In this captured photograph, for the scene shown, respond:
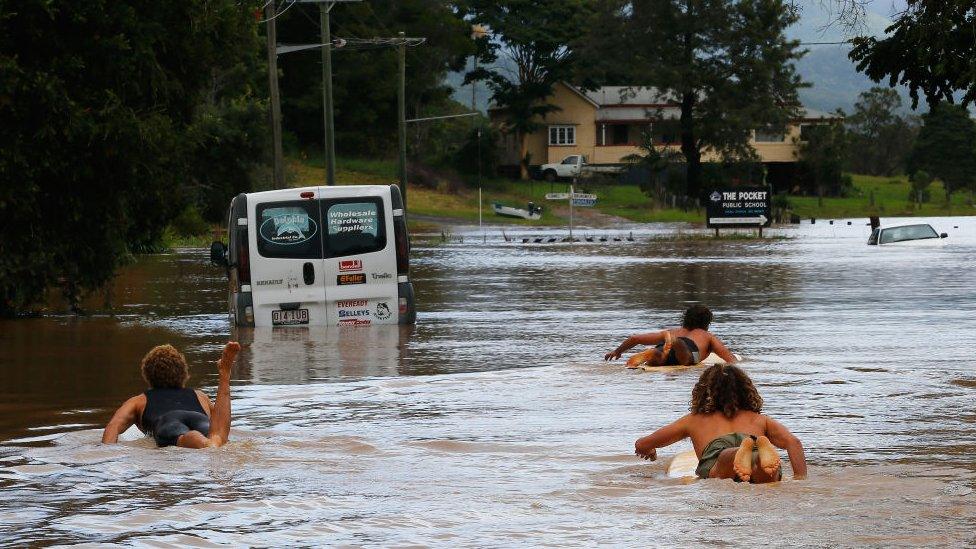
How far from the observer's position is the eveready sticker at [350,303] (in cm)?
2103

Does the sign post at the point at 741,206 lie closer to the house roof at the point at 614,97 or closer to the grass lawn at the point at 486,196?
the grass lawn at the point at 486,196

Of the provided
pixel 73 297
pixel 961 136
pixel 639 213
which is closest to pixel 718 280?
pixel 73 297

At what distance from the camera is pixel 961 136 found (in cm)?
11800

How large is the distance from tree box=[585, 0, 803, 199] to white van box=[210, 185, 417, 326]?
6910 centimetres

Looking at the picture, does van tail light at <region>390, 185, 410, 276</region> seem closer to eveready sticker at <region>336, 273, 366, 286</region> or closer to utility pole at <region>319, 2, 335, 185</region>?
eveready sticker at <region>336, 273, 366, 286</region>

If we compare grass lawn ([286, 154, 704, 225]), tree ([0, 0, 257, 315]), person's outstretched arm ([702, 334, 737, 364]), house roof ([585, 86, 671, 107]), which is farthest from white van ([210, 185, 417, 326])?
house roof ([585, 86, 671, 107])

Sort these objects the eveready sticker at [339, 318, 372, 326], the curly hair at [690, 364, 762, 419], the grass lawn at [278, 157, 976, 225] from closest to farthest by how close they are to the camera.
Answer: the curly hair at [690, 364, 762, 419] → the eveready sticker at [339, 318, 372, 326] → the grass lawn at [278, 157, 976, 225]

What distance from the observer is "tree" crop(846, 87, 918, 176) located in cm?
15250

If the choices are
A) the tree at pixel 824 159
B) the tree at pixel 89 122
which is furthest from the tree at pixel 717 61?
the tree at pixel 89 122

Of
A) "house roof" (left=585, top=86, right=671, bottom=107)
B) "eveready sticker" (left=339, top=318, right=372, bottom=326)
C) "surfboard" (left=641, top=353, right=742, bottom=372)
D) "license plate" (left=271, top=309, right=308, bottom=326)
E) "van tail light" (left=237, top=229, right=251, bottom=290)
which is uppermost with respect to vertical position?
"house roof" (left=585, top=86, right=671, bottom=107)

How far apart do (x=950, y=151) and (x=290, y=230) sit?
10286cm

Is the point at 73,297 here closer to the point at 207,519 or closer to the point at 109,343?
the point at 109,343

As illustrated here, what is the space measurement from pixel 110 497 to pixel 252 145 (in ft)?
174

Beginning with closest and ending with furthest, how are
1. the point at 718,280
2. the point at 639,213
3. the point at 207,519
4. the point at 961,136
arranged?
the point at 207,519 < the point at 718,280 < the point at 639,213 < the point at 961,136
